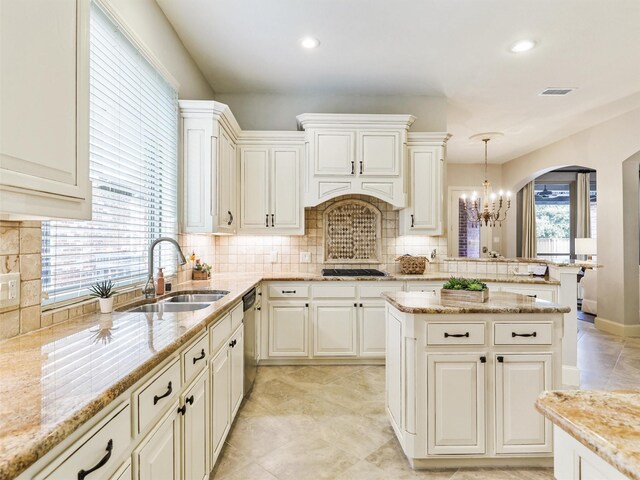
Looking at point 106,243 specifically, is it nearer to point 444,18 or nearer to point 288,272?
point 288,272

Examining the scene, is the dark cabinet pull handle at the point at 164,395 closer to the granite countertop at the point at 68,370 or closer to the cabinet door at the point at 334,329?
the granite countertop at the point at 68,370

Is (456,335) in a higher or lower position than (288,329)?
higher

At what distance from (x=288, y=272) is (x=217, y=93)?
2270 millimetres

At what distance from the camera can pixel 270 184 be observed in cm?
381

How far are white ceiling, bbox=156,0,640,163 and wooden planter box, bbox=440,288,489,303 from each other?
2.09 meters

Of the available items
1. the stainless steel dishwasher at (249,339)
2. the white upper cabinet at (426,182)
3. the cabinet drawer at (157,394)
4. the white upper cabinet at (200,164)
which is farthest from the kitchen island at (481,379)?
the white upper cabinet at (426,182)

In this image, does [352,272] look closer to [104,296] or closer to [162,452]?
[104,296]

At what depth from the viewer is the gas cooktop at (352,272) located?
12.1 ft

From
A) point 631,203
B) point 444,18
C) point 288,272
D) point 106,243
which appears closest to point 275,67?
point 444,18

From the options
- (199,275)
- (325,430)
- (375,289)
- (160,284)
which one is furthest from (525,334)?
(199,275)

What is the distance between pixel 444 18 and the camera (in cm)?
271

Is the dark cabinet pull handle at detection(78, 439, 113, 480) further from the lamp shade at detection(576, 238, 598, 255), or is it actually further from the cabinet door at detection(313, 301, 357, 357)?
the lamp shade at detection(576, 238, 598, 255)

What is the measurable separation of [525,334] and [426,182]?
A: 2.25 m

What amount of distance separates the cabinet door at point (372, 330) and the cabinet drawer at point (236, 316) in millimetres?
1436
